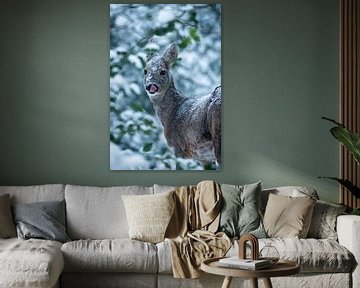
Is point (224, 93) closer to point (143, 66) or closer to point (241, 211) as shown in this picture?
point (143, 66)

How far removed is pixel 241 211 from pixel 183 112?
1132 millimetres

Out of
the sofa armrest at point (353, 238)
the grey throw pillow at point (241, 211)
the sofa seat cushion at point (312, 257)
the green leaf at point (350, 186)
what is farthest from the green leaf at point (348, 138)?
the sofa seat cushion at point (312, 257)

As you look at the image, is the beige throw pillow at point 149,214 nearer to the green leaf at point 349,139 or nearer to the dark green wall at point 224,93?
the dark green wall at point 224,93

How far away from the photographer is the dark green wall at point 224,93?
6.95 m

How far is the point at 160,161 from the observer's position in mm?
6941

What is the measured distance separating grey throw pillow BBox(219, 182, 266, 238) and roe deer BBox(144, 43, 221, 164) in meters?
0.54

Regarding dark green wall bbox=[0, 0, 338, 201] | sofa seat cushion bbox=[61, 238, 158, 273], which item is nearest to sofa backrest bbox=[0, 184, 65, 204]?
dark green wall bbox=[0, 0, 338, 201]

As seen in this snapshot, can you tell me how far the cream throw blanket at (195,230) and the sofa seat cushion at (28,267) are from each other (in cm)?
97

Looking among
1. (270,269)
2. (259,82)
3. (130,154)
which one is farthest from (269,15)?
(270,269)

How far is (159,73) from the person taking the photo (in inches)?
275

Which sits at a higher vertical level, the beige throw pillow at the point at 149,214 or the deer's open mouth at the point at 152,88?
the deer's open mouth at the point at 152,88

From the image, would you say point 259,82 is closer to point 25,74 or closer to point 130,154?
point 130,154

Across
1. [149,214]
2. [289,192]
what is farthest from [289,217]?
[149,214]

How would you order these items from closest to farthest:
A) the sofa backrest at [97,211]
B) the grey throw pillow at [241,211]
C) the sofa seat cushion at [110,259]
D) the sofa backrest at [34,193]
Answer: the sofa seat cushion at [110,259] → the grey throw pillow at [241,211] → the sofa backrest at [97,211] → the sofa backrest at [34,193]
